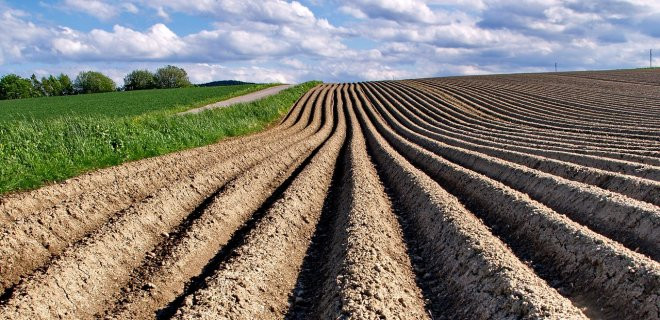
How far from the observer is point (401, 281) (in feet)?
18.5

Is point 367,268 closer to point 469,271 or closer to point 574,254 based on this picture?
point 469,271

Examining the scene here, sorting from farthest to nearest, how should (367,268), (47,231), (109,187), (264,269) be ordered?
(109,187) → (47,231) → (264,269) → (367,268)

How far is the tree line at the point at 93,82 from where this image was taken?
91750 mm

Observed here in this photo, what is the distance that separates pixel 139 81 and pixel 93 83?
318 inches

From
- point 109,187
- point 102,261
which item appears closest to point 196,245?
point 102,261

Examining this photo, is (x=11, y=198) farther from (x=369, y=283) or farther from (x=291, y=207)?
(x=369, y=283)

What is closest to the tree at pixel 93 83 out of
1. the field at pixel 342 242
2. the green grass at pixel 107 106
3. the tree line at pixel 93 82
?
the tree line at pixel 93 82

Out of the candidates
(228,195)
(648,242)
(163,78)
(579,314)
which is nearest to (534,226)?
(648,242)

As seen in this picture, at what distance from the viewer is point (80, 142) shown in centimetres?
1331

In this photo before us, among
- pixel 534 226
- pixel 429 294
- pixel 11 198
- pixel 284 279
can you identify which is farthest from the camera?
pixel 11 198

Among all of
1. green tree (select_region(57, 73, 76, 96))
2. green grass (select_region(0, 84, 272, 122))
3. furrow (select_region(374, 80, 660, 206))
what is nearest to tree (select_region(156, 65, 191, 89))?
green tree (select_region(57, 73, 76, 96))

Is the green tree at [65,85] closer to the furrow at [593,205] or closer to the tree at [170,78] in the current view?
the tree at [170,78]

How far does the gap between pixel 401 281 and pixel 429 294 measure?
1.02 ft

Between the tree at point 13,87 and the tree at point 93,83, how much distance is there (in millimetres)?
10465
